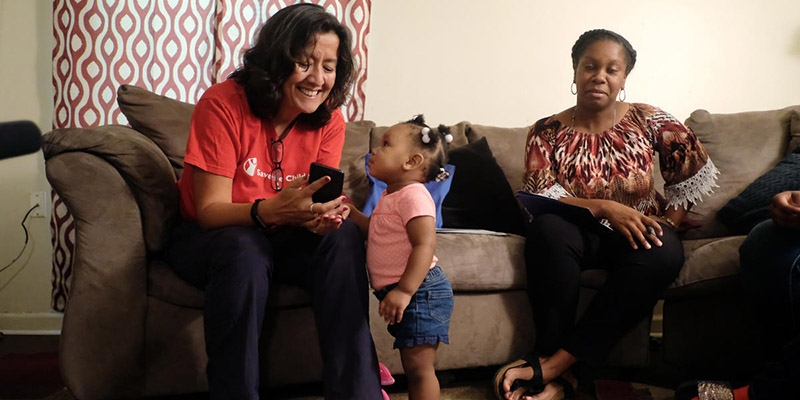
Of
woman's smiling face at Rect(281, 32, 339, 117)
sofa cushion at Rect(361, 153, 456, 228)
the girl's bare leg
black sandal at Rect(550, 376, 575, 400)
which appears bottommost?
black sandal at Rect(550, 376, 575, 400)

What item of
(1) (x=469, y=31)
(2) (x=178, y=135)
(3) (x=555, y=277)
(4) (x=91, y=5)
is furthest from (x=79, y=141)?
(1) (x=469, y=31)

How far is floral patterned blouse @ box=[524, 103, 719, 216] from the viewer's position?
1.90 metres

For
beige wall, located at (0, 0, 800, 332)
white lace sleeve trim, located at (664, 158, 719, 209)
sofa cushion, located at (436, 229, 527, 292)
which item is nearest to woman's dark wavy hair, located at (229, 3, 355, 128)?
sofa cushion, located at (436, 229, 527, 292)

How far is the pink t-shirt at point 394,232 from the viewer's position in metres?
1.41

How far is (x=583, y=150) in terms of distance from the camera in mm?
1927

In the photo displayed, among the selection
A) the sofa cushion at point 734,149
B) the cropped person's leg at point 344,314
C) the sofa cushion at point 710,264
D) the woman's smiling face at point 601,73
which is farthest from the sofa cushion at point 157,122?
the sofa cushion at point 734,149

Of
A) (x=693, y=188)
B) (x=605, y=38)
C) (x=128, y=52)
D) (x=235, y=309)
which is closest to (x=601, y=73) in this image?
(x=605, y=38)

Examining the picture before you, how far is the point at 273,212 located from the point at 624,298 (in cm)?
93

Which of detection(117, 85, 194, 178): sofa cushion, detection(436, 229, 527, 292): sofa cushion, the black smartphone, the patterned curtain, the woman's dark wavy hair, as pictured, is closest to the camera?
the black smartphone

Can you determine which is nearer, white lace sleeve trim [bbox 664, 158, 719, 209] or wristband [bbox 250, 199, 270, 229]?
wristband [bbox 250, 199, 270, 229]

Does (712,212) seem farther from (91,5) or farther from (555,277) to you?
(91,5)

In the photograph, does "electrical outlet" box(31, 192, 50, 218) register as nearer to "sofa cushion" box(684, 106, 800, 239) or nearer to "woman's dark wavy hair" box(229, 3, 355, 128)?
"woman's dark wavy hair" box(229, 3, 355, 128)

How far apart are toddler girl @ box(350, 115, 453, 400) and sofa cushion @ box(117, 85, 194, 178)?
0.71 metres

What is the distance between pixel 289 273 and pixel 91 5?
151 centimetres
